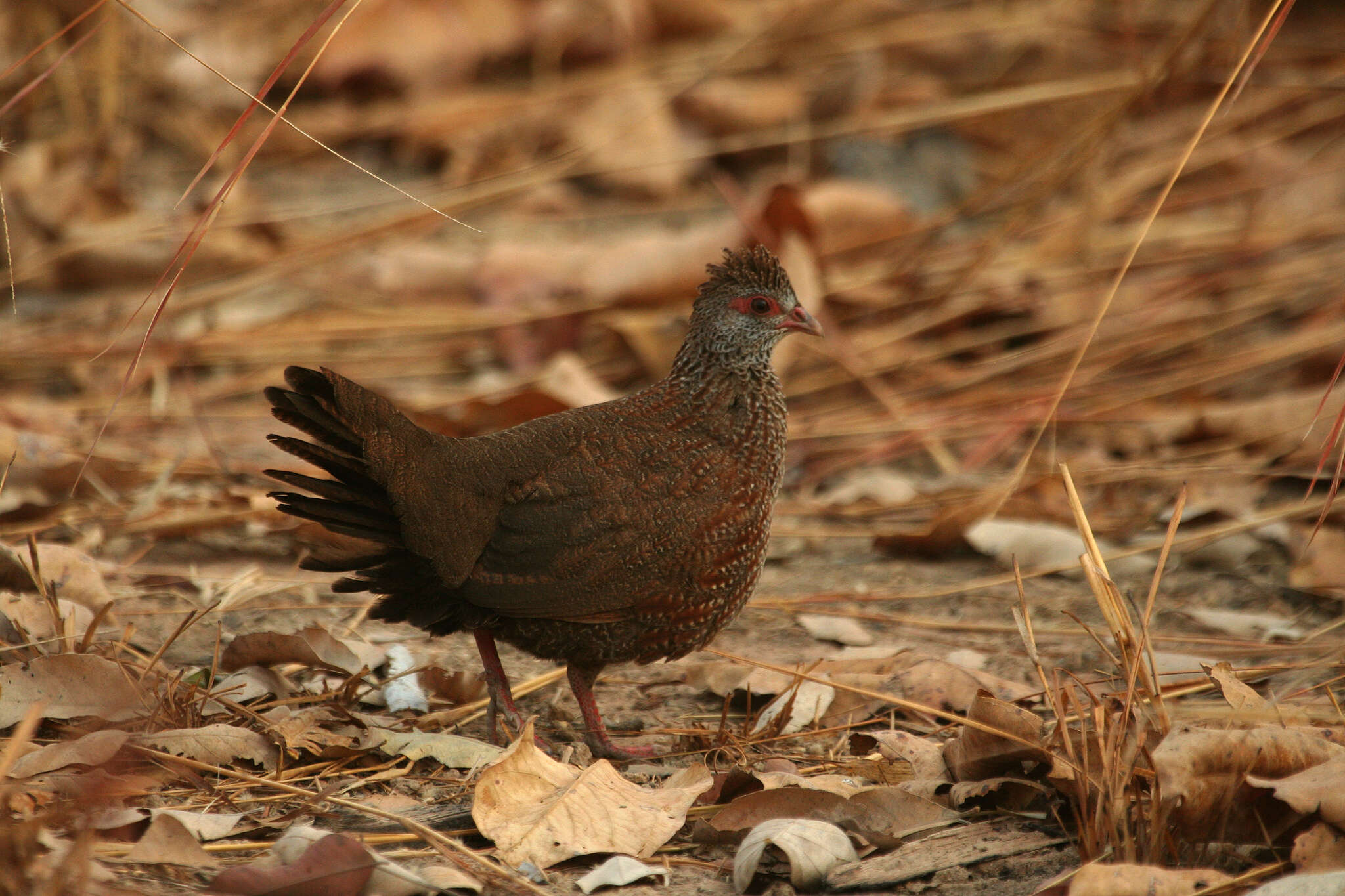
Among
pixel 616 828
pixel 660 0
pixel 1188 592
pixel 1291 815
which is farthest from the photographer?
pixel 660 0

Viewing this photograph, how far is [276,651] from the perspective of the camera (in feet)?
9.70

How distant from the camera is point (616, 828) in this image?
7.86 ft

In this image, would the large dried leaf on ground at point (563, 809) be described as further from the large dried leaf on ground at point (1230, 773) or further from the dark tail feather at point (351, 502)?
the large dried leaf on ground at point (1230, 773)

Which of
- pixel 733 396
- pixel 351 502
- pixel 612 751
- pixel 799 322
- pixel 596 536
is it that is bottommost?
pixel 612 751

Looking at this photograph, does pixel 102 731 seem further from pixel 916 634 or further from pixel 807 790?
pixel 916 634

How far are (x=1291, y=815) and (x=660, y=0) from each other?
678cm

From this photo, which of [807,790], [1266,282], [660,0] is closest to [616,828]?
[807,790]

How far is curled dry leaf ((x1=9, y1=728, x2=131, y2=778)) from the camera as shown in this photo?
2.33 meters

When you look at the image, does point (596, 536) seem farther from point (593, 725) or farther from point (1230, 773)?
point (1230, 773)

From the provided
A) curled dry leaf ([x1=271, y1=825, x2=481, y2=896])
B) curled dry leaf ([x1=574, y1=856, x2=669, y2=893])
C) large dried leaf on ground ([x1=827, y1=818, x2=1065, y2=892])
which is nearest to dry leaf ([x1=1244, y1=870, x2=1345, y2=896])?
large dried leaf on ground ([x1=827, y1=818, x2=1065, y2=892])

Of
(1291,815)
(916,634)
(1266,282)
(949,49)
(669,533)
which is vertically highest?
(949,49)

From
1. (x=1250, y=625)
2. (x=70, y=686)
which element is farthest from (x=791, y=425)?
(x=70, y=686)

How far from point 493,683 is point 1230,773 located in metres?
1.63

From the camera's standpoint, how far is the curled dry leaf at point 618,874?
2260mm
